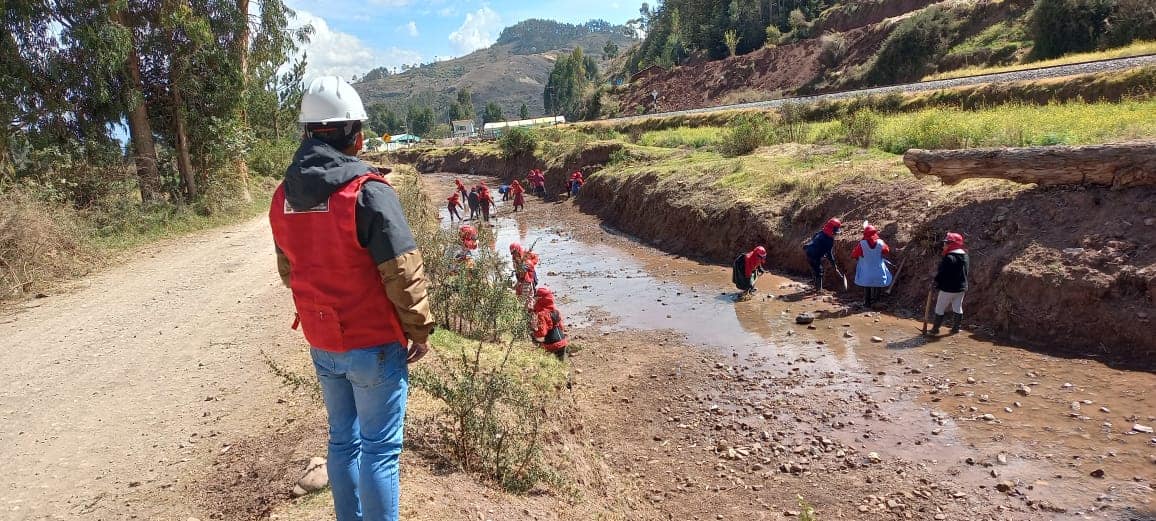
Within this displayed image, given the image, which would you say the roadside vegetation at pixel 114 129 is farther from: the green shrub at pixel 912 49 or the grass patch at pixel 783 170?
the green shrub at pixel 912 49

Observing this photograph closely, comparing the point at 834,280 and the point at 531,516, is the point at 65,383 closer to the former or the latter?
the point at 531,516

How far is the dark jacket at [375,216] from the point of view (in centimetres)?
246

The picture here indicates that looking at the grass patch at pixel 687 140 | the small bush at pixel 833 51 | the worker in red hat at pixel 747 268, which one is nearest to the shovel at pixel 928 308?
the worker in red hat at pixel 747 268

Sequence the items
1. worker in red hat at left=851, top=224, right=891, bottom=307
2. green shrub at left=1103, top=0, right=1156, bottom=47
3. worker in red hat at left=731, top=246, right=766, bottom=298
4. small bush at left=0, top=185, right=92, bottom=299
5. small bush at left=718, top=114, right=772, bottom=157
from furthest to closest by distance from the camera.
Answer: green shrub at left=1103, top=0, right=1156, bottom=47 < small bush at left=718, top=114, right=772, bottom=157 < worker in red hat at left=731, top=246, right=766, bottom=298 < worker in red hat at left=851, top=224, right=891, bottom=307 < small bush at left=0, top=185, right=92, bottom=299

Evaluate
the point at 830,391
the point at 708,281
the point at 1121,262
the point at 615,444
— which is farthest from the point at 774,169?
the point at 615,444

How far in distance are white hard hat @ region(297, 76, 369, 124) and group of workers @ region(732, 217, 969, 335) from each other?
321 inches

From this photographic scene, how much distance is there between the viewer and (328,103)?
2596 mm

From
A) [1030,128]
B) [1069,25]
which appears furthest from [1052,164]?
[1069,25]

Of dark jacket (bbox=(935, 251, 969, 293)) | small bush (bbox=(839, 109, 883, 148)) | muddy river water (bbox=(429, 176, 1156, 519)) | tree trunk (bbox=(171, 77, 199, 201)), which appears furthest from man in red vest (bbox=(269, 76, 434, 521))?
tree trunk (bbox=(171, 77, 199, 201))

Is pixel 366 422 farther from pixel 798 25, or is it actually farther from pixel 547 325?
pixel 798 25

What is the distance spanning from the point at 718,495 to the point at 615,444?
1418 millimetres

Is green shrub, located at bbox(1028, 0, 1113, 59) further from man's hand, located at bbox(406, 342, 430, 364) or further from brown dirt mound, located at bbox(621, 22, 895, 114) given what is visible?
man's hand, located at bbox(406, 342, 430, 364)

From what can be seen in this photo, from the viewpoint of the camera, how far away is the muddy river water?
5082mm

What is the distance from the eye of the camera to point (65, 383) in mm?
5629
